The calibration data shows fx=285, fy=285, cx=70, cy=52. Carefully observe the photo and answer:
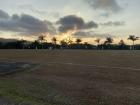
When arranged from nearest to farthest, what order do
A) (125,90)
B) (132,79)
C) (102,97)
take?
(102,97) → (125,90) → (132,79)

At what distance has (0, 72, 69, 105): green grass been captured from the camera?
53.8ft

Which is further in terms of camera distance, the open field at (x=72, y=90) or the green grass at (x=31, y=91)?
the open field at (x=72, y=90)

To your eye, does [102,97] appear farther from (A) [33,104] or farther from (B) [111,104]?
(A) [33,104]

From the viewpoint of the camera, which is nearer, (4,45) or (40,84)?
(40,84)

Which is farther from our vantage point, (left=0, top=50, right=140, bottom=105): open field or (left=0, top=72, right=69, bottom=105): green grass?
(left=0, top=50, right=140, bottom=105): open field

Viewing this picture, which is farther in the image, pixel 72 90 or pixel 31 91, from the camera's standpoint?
pixel 72 90

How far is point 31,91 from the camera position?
19.4 m

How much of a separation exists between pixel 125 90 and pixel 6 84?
8.99 meters

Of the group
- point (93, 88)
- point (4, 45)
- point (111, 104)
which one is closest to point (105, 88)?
point (93, 88)

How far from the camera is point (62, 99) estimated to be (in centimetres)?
1711

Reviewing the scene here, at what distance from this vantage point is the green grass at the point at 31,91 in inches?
645

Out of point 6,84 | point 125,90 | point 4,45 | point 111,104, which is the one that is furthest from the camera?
point 4,45

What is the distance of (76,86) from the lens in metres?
21.5

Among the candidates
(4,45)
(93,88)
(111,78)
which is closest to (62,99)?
(93,88)
